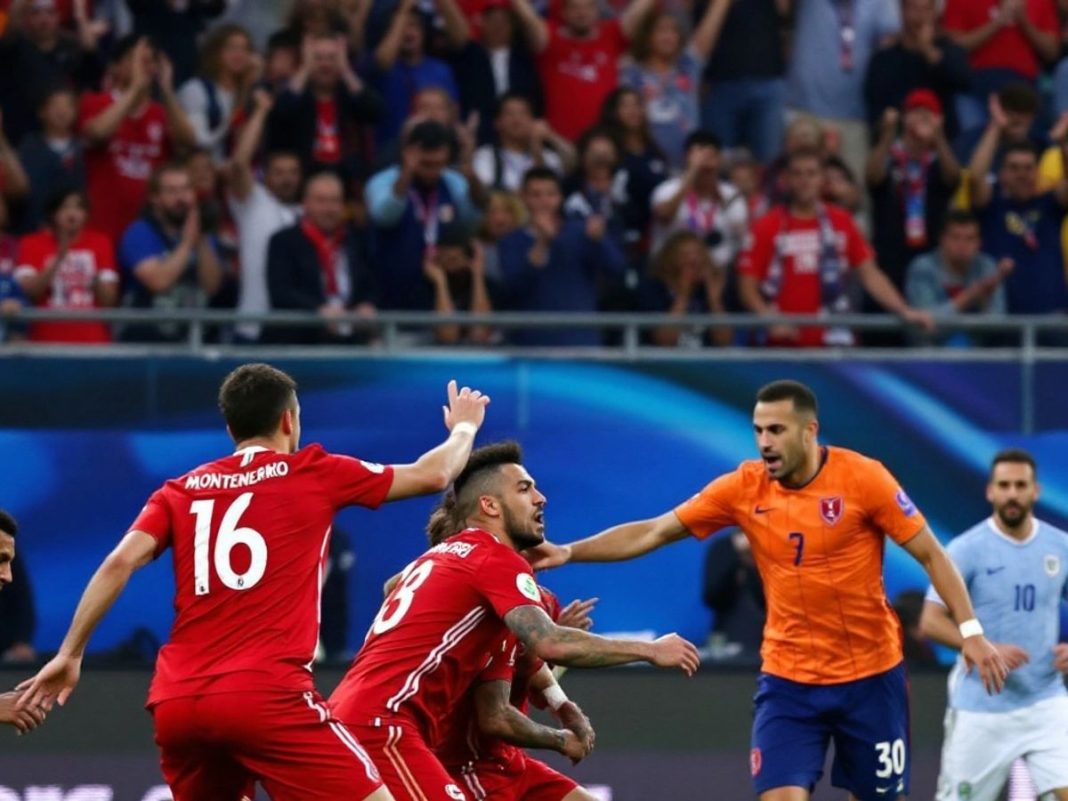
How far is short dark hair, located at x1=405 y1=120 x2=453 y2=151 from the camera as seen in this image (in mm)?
13648

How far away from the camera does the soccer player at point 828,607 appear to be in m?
9.52

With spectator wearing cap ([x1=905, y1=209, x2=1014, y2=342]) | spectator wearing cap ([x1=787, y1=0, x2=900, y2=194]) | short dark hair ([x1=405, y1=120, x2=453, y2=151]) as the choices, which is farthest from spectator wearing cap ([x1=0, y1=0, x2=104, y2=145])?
spectator wearing cap ([x1=905, y1=209, x2=1014, y2=342])

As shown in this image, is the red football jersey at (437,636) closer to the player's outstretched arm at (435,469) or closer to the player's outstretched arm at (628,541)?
the player's outstretched arm at (435,469)

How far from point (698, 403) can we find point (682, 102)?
2.73 metres

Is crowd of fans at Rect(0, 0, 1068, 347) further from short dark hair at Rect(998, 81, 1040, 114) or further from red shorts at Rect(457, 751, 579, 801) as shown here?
red shorts at Rect(457, 751, 579, 801)

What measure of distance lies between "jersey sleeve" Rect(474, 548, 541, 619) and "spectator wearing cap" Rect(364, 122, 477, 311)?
6067 millimetres

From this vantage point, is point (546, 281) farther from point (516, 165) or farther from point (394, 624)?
point (394, 624)

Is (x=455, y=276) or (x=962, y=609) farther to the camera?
(x=455, y=276)

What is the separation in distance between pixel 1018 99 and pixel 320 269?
202 inches

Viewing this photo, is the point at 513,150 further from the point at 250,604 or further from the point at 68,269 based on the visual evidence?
the point at 250,604

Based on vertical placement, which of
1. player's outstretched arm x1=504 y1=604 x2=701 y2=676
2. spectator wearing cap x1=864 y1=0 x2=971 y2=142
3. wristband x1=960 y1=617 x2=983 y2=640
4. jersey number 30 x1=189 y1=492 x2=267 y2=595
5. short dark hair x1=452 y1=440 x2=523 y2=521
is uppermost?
spectator wearing cap x1=864 y1=0 x2=971 y2=142

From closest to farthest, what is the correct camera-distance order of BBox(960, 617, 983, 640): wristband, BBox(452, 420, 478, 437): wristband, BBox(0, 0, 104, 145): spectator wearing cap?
BBox(452, 420, 478, 437): wristband
BBox(960, 617, 983, 640): wristband
BBox(0, 0, 104, 145): spectator wearing cap

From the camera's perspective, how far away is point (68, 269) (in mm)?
13211

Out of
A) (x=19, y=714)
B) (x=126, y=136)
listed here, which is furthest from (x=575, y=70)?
(x=19, y=714)
